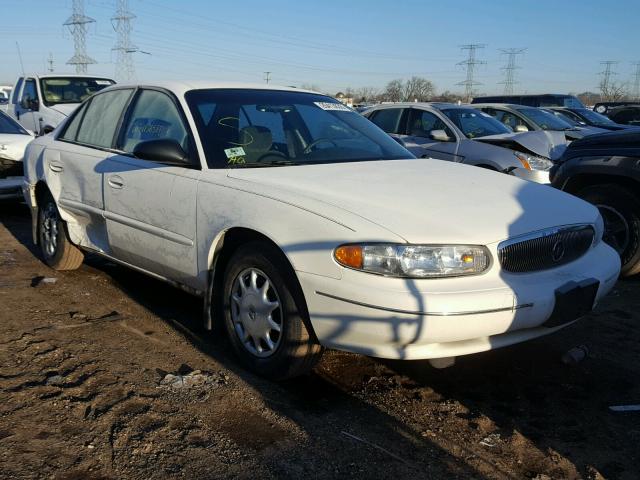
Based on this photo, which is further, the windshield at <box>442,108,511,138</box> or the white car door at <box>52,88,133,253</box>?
the windshield at <box>442,108,511,138</box>

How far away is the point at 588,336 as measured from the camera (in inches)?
166

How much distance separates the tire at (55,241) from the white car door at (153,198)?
3.29 ft

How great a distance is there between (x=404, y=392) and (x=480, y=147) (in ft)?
19.5

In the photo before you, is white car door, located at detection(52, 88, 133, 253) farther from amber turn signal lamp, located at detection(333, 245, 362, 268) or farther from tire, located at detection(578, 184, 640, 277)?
tire, located at detection(578, 184, 640, 277)

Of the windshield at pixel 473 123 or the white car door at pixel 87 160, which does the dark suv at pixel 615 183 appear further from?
the white car door at pixel 87 160

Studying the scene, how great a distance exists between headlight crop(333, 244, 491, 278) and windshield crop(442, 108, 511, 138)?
21.4 ft

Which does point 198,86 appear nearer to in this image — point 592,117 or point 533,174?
point 533,174

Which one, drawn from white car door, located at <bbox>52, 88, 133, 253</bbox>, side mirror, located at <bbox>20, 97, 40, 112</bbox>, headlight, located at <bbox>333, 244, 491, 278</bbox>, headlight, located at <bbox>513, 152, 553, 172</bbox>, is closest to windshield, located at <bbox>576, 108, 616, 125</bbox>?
headlight, located at <bbox>513, 152, 553, 172</bbox>

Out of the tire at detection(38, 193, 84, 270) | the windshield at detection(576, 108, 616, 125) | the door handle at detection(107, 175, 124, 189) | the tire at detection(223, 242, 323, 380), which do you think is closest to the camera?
the tire at detection(223, 242, 323, 380)

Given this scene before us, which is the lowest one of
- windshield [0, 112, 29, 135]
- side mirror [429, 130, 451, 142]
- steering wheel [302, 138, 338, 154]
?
windshield [0, 112, 29, 135]

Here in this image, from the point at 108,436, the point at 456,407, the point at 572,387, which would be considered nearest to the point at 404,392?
the point at 456,407

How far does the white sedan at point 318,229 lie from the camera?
292 cm

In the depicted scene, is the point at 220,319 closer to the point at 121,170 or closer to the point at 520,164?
the point at 121,170

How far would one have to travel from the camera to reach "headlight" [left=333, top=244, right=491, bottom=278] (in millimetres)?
2898
